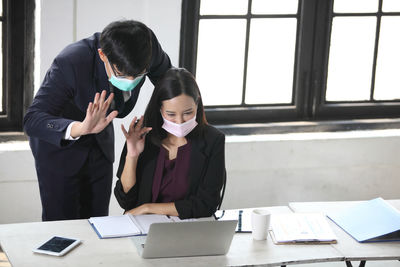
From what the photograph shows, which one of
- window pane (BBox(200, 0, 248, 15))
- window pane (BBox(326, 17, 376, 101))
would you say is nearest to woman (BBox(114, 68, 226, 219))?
window pane (BBox(200, 0, 248, 15))

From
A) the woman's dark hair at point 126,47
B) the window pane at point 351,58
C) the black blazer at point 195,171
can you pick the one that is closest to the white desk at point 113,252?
the black blazer at point 195,171

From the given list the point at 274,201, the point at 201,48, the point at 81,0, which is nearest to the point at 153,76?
the point at 81,0

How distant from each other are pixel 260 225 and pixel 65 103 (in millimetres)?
979

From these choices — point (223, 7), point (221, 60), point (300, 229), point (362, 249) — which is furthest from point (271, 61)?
point (362, 249)

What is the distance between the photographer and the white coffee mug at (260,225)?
2.77 m

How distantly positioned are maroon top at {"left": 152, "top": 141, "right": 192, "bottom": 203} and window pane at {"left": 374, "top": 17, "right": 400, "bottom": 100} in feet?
7.34

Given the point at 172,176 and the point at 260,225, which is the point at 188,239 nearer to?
the point at 260,225

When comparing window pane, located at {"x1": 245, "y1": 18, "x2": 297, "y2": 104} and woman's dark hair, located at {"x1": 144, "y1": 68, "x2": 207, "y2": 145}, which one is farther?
window pane, located at {"x1": 245, "y1": 18, "x2": 297, "y2": 104}

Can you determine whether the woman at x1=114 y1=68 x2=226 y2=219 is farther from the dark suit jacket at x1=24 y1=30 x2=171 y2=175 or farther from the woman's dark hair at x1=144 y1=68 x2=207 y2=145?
the dark suit jacket at x1=24 y1=30 x2=171 y2=175

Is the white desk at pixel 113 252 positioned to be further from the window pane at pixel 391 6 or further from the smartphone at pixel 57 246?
the window pane at pixel 391 6

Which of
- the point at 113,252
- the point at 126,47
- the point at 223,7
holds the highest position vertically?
the point at 223,7

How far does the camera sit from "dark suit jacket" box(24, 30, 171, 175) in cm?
299

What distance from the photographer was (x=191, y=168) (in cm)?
311

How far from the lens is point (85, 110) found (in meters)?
3.11
